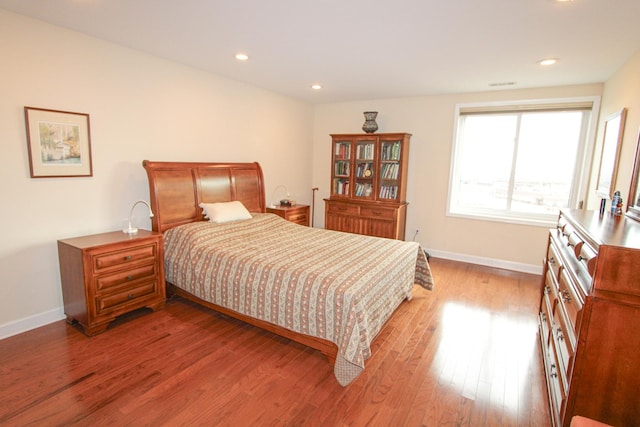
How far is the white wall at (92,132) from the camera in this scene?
246 centimetres

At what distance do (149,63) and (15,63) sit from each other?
3.54ft

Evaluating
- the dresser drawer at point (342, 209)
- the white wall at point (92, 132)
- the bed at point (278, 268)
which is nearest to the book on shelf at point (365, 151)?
the dresser drawer at point (342, 209)

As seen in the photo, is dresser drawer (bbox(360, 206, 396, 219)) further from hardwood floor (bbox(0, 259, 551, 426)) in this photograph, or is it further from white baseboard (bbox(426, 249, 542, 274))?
hardwood floor (bbox(0, 259, 551, 426))

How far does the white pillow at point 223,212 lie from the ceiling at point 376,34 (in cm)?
155

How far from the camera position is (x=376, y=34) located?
2549mm

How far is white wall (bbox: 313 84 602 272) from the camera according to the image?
4.40 meters

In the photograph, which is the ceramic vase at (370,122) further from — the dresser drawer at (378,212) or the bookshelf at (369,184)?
the dresser drawer at (378,212)

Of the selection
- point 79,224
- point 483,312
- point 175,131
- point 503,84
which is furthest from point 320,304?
point 503,84

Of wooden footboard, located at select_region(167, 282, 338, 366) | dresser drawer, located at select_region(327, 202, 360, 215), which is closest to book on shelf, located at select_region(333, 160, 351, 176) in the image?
dresser drawer, located at select_region(327, 202, 360, 215)

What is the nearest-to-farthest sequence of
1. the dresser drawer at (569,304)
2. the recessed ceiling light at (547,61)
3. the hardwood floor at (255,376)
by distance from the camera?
the dresser drawer at (569,304)
the hardwood floor at (255,376)
the recessed ceiling light at (547,61)

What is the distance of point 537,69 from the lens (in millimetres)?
3330

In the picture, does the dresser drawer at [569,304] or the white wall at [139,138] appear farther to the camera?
the white wall at [139,138]

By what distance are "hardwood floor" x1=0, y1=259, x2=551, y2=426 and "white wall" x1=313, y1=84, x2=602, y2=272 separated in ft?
5.54

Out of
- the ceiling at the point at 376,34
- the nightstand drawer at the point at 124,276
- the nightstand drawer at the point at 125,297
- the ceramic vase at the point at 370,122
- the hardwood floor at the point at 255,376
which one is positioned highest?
the ceiling at the point at 376,34
